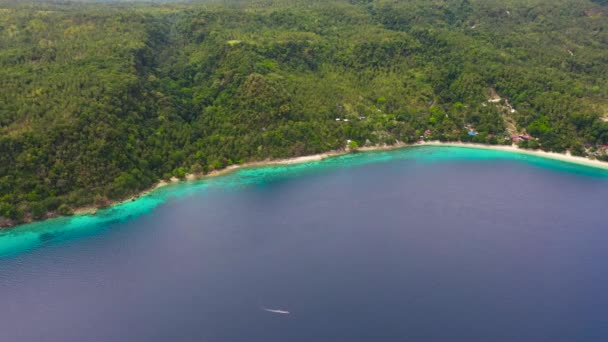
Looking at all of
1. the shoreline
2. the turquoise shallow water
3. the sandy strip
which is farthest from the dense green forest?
the turquoise shallow water

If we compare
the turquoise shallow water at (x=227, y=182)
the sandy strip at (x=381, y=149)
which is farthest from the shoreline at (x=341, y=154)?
the turquoise shallow water at (x=227, y=182)

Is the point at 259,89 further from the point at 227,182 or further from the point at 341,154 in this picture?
the point at 227,182

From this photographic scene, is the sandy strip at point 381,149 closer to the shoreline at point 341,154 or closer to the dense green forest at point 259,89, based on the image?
the shoreline at point 341,154

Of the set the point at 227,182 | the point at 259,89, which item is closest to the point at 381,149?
the point at 259,89

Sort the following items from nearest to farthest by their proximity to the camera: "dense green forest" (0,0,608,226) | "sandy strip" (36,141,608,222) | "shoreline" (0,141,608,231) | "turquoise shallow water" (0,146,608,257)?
"turquoise shallow water" (0,146,608,257), "dense green forest" (0,0,608,226), "shoreline" (0,141,608,231), "sandy strip" (36,141,608,222)

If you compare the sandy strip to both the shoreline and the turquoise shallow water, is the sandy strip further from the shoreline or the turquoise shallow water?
the turquoise shallow water

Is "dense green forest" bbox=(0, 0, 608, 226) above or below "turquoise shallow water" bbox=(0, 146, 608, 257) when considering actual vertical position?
above

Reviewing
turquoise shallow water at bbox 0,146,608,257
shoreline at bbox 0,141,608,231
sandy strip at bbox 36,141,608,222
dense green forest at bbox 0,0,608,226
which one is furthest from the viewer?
sandy strip at bbox 36,141,608,222
